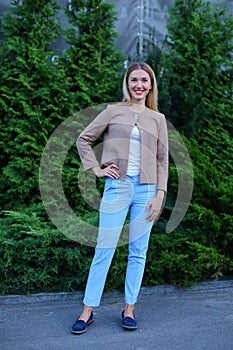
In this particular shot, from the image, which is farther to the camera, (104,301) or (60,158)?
(60,158)

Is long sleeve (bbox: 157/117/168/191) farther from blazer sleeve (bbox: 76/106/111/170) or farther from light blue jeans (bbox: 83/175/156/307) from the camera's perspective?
blazer sleeve (bbox: 76/106/111/170)

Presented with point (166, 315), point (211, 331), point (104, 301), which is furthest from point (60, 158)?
point (211, 331)

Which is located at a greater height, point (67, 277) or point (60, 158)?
point (60, 158)

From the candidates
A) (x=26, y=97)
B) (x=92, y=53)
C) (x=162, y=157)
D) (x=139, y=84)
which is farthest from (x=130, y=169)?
(x=92, y=53)

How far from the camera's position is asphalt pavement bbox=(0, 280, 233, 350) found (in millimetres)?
2943

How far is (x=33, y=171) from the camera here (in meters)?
4.93

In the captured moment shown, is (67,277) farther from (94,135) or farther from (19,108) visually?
(19,108)

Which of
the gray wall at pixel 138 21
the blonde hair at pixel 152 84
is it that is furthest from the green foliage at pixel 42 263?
the gray wall at pixel 138 21

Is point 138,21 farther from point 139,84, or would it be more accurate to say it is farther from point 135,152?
point 135,152

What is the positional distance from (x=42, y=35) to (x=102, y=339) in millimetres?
3538


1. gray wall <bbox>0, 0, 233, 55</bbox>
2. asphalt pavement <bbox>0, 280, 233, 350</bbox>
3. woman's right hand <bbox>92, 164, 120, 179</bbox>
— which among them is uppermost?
gray wall <bbox>0, 0, 233, 55</bbox>

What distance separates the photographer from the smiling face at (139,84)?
305cm

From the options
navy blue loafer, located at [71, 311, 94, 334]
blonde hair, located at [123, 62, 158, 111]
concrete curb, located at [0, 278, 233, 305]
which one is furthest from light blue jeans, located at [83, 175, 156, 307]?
concrete curb, located at [0, 278, 233, 305]

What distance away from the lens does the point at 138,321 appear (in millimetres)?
3350
